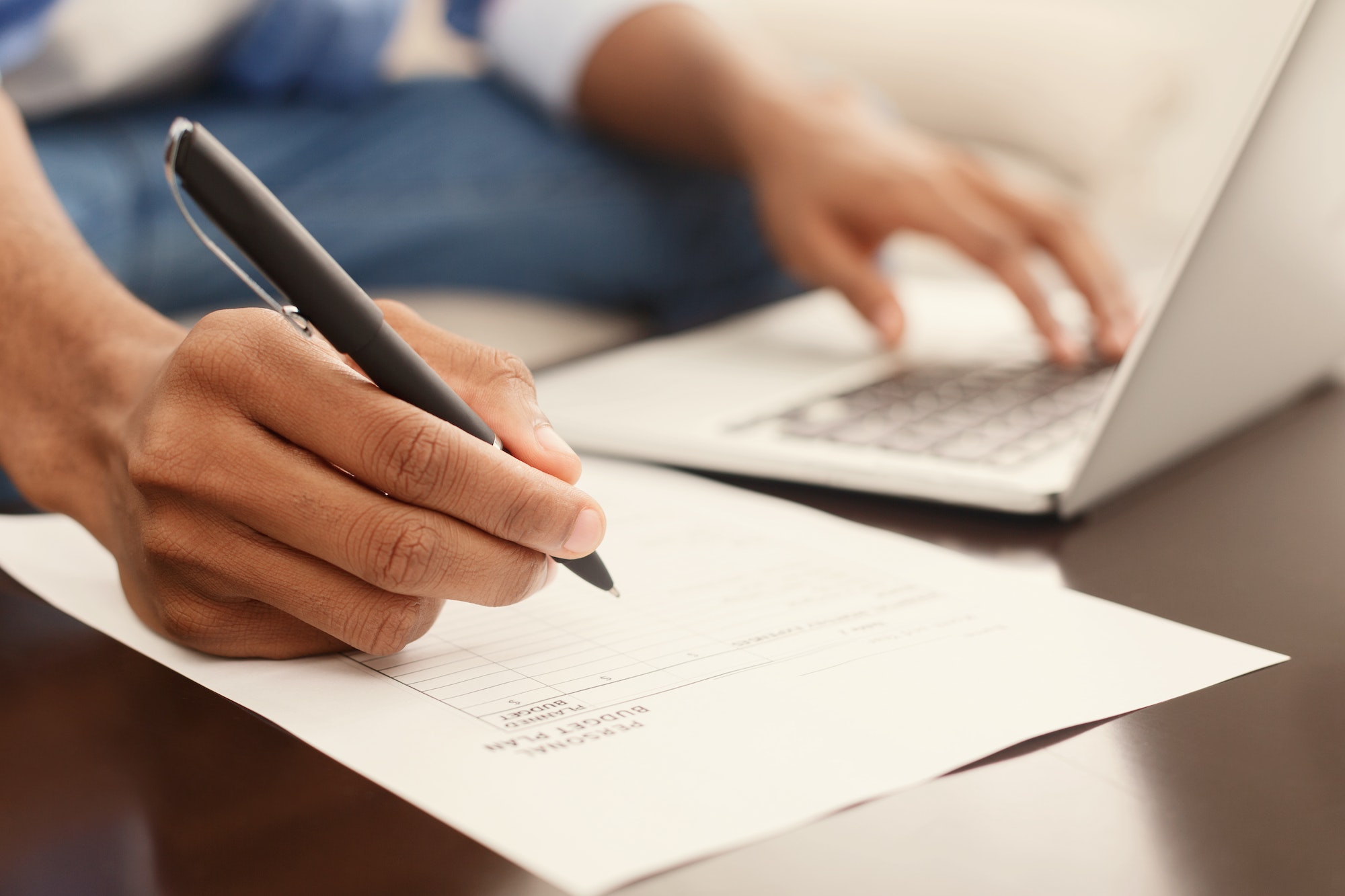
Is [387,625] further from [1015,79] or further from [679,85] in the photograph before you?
[1015,79]

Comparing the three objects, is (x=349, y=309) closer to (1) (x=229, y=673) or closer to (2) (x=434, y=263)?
(1) (x=229, y=673)

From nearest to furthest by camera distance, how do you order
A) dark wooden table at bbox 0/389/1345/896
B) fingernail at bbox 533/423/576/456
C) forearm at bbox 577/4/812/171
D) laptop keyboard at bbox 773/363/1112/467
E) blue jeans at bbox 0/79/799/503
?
1. dark wooden table at bbox 0/389/1345/896
2. fingernail at bbox 533/423/576/456
3. laptop keyboard at bbox 773/363/1112/467
4. blue jeans at bbox 0/79/799/503
5. forearm at bbox 577/4/812/171

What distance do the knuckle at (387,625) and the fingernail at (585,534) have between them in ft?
0.16

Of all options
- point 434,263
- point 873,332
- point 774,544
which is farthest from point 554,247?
point 774,544

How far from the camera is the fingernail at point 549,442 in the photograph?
345mm

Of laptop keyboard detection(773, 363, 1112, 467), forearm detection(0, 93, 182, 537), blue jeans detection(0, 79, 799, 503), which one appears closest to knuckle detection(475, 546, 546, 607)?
forearm detection(0, 93, 182, 537)

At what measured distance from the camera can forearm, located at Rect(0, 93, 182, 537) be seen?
0.37 m

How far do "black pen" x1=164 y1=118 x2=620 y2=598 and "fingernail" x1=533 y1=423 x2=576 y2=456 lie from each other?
2cm

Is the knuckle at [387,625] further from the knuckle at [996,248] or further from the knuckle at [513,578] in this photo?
the knuckle at [996,248]

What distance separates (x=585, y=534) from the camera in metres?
0.32

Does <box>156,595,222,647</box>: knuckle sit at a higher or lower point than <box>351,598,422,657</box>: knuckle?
higher

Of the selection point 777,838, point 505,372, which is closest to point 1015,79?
point 505,372

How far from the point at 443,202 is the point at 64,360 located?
47cm

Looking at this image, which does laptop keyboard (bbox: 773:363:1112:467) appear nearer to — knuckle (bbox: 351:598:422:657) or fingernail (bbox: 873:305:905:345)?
fingernail (bbox: 873:305:905:345)
